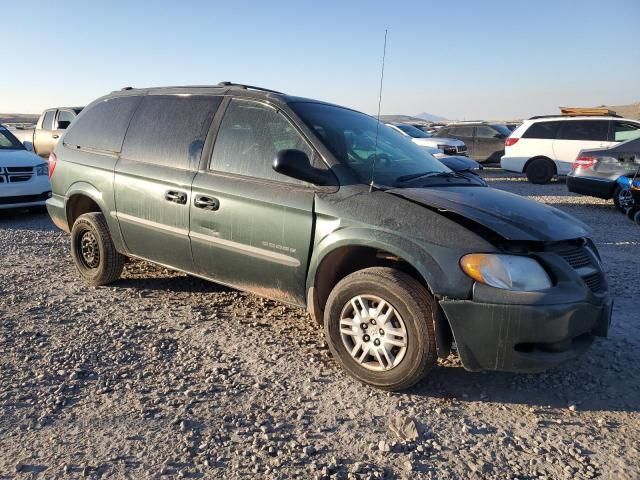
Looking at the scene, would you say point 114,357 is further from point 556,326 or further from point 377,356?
point 556,326

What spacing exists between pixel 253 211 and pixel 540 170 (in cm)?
1250

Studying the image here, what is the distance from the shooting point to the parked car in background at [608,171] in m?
10.1

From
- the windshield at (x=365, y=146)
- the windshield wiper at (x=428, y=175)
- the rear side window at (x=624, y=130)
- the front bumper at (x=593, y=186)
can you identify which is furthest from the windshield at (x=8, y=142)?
the rear side window at (x=624, y=130)

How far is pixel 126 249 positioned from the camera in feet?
15.7

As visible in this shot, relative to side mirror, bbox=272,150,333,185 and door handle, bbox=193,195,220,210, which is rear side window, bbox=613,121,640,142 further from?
door handle, bbox=193,195,220,210

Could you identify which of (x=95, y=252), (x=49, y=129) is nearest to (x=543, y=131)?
(x=95, y=252)

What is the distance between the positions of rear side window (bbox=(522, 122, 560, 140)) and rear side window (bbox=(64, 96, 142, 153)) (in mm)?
12043

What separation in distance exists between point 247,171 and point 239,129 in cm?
38

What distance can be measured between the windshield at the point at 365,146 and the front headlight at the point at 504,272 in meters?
0.92

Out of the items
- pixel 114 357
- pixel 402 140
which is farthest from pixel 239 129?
pixel 114 357

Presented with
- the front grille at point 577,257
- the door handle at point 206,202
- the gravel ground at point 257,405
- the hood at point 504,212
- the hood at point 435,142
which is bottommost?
the gravel ground at point 257,405

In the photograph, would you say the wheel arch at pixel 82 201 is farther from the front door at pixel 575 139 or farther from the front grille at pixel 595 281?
the front door at pixel 575 139

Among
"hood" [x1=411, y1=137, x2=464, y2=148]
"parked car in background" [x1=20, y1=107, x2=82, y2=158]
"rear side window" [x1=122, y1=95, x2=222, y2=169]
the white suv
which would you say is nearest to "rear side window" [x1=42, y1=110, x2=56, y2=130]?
"parked car in background" [x1=20, y1=107, x2=82, y2=158]

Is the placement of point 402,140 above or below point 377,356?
above
